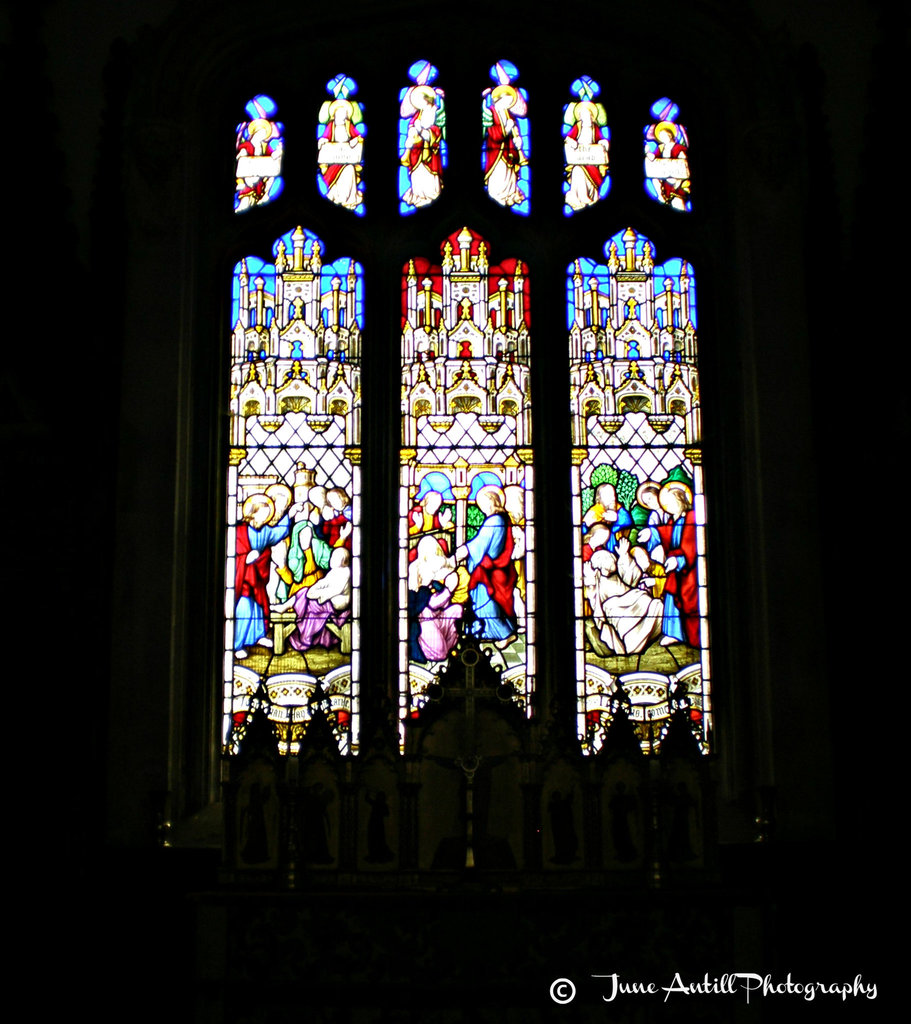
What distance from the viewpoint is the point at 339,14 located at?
33.0 ft

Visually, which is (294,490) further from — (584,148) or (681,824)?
(681,824)

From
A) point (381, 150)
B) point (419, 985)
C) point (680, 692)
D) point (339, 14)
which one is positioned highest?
point (339, 14)

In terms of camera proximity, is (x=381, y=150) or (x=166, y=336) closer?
(x=166, y=336)

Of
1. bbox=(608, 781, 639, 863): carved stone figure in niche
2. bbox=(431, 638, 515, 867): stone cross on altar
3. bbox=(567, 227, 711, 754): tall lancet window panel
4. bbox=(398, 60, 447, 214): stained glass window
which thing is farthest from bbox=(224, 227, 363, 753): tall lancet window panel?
bbox=(608, 781, 639, 863): carved stone figure in niche

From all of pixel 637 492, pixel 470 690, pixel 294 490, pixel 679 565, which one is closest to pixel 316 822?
pixel 470 690

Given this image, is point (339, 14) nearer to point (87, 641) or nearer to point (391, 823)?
point (87, 641)

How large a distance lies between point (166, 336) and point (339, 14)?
244 cm

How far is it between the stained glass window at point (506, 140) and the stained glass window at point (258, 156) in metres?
1.29

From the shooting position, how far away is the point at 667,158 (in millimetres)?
10109

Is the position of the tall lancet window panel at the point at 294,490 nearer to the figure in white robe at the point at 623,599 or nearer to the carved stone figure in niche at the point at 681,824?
the figure in white robe at the point at 623,599

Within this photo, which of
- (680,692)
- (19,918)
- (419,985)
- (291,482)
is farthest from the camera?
(291,482)

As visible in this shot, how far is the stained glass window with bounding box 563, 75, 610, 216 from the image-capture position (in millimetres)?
10039

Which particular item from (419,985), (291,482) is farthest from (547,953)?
(291,482)

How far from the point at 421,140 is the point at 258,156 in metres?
1.02
